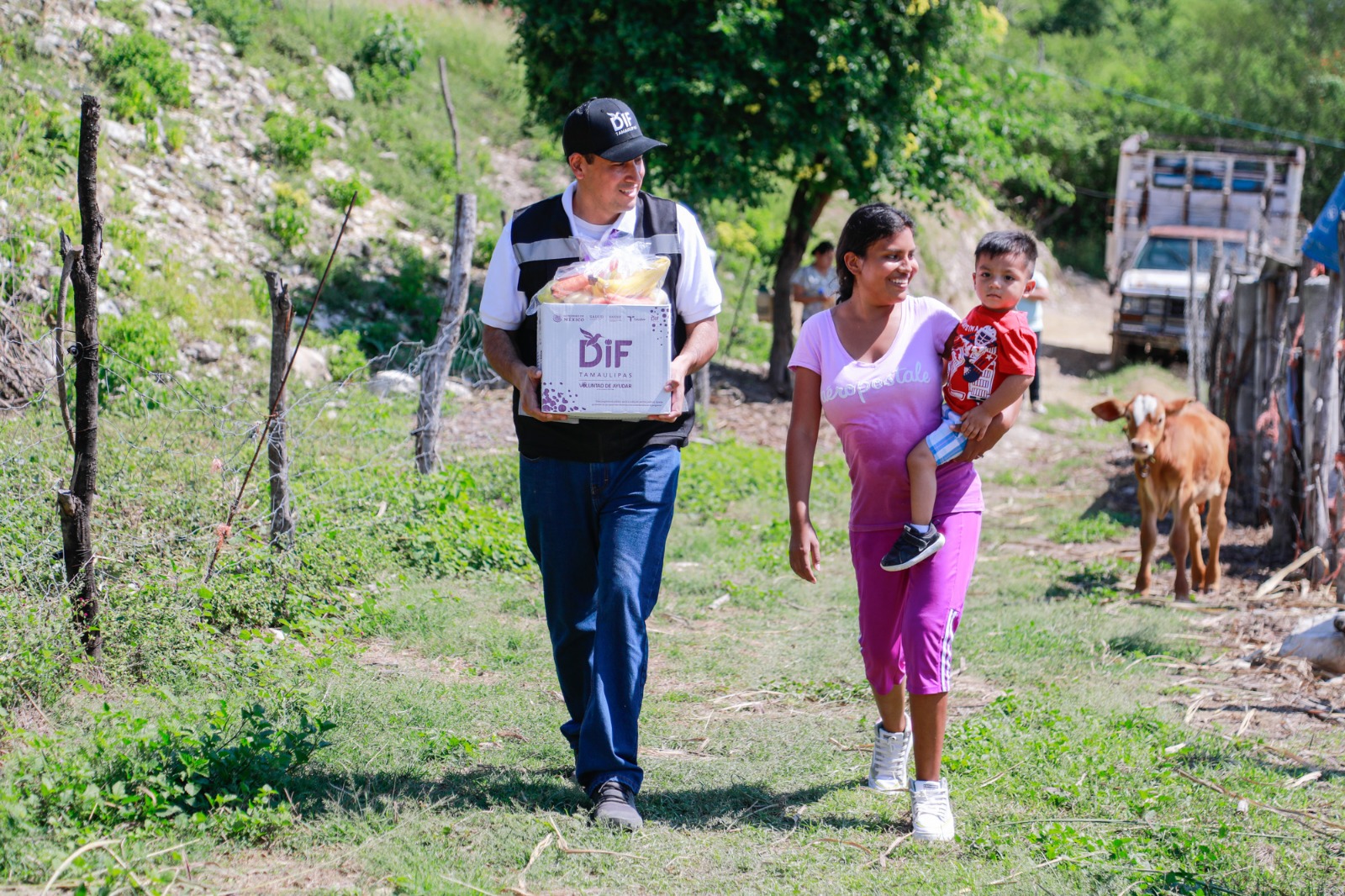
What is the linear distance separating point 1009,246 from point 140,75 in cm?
1317

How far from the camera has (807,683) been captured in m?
5.41

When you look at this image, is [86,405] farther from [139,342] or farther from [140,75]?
[140,75]

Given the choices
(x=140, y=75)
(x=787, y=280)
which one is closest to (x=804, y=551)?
(x=787, y=280)

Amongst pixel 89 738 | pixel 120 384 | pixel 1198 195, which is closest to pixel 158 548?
pixel 89 738

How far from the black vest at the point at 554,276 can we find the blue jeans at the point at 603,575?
4 cm

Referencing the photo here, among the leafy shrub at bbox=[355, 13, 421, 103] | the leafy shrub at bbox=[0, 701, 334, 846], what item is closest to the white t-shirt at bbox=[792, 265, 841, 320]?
the leafy shrub at bbox=[355, 13, 421, 103]

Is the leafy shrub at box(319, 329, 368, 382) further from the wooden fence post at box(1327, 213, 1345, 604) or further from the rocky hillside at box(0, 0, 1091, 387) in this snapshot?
the wooden fence post at box(1327, 213, 1345, 604)

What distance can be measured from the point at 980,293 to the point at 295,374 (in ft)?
27.4

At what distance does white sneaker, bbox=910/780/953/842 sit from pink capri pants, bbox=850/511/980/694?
0.33 metres

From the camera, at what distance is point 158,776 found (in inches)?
137

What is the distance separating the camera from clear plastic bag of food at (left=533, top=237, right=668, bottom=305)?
12.1 ft

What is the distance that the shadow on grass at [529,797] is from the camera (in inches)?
148

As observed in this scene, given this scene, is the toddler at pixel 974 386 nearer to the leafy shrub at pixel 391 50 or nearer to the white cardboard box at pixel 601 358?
the white cardboard box at pixel 601 358

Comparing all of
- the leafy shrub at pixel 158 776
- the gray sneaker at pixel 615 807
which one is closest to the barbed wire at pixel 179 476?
the leafy shrub at pixel 158 776
